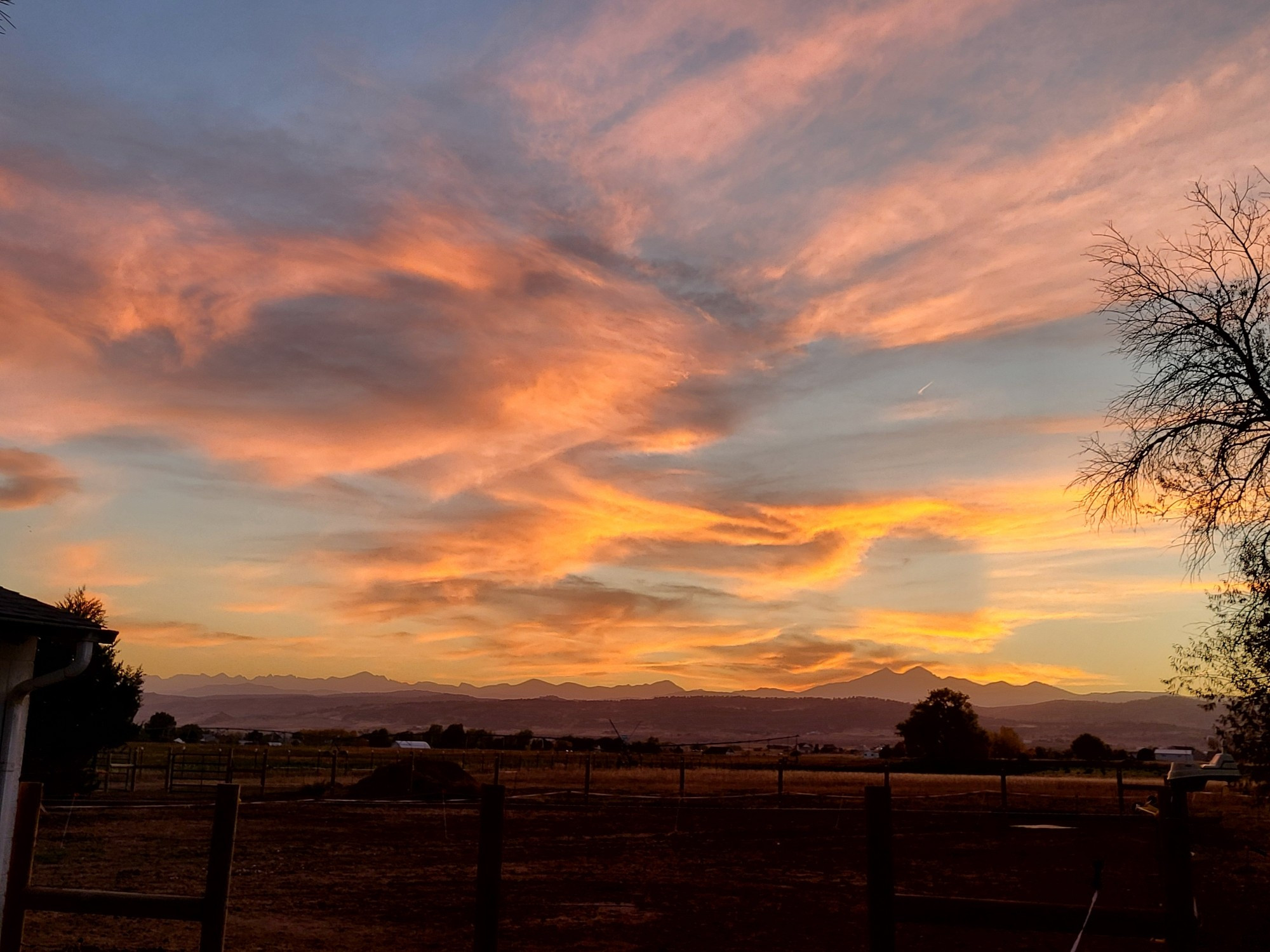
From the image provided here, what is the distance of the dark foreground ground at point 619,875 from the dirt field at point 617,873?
7cm

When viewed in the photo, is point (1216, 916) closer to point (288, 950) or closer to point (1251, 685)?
point (1251, 685)

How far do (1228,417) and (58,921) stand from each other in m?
20.3

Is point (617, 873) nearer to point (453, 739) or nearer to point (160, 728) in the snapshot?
point (453, 739)

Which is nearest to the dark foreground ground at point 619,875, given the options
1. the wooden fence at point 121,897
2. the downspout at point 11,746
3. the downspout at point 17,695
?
the downspout at point 11,746

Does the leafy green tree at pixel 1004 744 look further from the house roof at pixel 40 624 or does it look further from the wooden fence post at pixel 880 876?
the wooden fence post at pixel 880 876

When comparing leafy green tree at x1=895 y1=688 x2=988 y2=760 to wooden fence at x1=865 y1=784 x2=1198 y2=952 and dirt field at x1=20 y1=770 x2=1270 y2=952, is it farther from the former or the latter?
wooden fence at x1=865 y1=784 x2=1198 y2=952

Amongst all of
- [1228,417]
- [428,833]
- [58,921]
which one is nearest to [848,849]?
[428,833]

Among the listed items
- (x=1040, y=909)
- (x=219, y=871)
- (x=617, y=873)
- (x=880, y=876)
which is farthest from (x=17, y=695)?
(x=617, y=873)

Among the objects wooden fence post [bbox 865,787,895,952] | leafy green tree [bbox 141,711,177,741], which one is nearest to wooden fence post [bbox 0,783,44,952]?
wooden fence post [bbox 865,787,895,952]

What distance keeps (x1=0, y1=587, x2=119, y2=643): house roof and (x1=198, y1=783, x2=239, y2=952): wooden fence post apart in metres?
4.52

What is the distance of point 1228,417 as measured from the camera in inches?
651

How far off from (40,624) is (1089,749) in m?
93.8

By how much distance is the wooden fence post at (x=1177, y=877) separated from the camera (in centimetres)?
592

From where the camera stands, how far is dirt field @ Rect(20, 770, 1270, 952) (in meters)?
13.8
